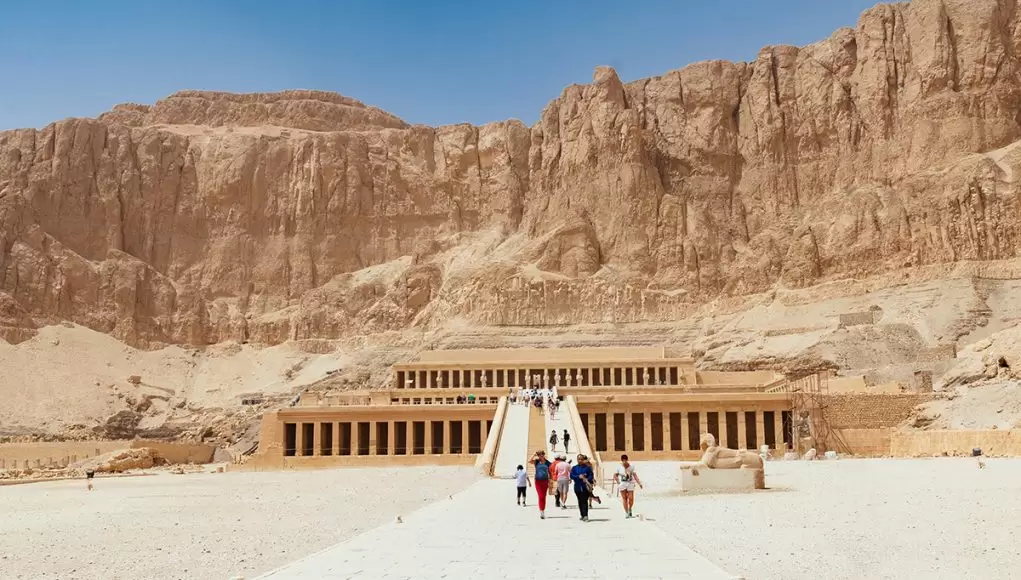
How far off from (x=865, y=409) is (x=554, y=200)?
63237 mm

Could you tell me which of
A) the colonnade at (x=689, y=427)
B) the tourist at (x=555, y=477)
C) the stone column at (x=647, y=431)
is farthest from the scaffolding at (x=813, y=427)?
the tourist at (x=555, y=477)

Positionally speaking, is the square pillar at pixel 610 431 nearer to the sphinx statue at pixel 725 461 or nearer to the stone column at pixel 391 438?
the stone column at pixel 391 438

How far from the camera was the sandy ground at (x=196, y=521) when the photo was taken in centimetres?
1605

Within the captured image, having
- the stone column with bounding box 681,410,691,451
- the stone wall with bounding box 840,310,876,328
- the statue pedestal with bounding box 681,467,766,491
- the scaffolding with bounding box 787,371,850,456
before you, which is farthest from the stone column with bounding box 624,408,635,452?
the stone wall with bounding box 840,310,876,328

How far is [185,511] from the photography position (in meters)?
24.5

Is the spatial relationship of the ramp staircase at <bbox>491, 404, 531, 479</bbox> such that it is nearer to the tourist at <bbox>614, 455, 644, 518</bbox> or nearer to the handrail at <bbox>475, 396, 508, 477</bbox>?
the handrail at <bbox>475, 396, 508, 477</bbox>

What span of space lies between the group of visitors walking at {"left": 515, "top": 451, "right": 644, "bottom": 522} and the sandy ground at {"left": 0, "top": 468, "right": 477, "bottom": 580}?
138 inches

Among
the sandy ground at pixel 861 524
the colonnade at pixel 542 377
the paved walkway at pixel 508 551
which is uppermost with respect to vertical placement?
the colonnade at pixel 542 377

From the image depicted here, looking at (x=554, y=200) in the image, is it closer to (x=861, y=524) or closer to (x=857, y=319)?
(x=857, y=319)

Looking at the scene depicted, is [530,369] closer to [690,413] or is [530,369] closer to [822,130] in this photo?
[690,413]

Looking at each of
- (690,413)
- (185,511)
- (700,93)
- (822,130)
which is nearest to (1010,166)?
(822,130)

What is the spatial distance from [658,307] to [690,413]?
1836 inches

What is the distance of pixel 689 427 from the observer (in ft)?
165

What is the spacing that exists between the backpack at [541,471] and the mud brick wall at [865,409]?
29.4 metres
